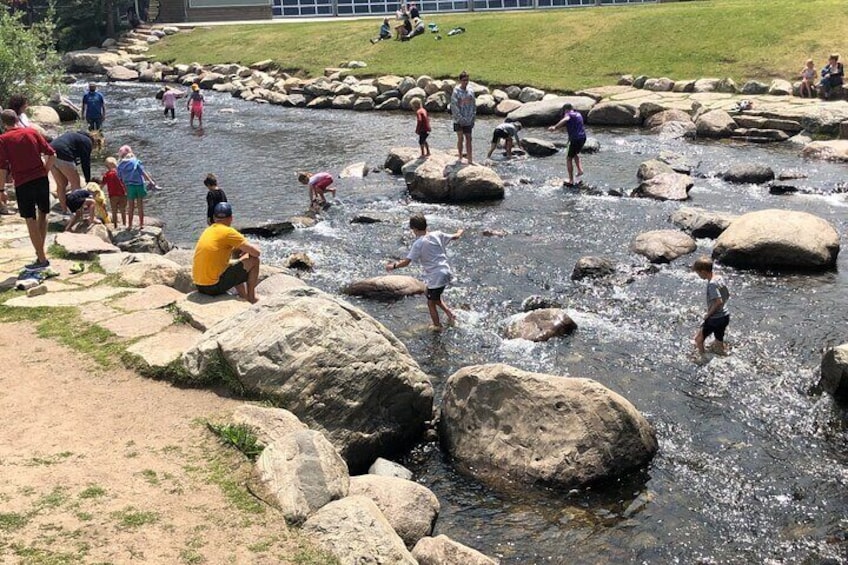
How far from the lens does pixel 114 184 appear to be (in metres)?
18.2

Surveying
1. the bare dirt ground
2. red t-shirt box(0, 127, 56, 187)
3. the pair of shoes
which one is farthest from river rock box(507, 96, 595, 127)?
the bare dirt ground

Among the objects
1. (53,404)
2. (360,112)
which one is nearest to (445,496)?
(53,404)

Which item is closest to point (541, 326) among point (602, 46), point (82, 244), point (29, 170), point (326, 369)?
point (326, 369)

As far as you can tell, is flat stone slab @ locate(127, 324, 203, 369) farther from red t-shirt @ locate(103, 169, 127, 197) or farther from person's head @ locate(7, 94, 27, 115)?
red t-shirt @ locate(103, 169, 127, 197)

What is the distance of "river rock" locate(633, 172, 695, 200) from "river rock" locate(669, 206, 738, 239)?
74.6 inches

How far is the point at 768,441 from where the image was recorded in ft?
32.8

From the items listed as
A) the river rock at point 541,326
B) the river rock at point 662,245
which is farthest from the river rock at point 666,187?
the river rock at point 541,326

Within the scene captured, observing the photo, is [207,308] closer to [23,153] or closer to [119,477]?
[119,477]

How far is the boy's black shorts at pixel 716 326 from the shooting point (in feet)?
40.0

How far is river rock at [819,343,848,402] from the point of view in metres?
10.6

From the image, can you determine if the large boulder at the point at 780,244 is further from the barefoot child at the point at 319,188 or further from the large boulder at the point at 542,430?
the barefoot child at the point at 319,188

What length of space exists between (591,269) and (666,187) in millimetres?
7024

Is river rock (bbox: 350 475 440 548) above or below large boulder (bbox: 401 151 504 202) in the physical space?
below

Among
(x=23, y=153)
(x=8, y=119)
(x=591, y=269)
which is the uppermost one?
(x=8, y=119)
